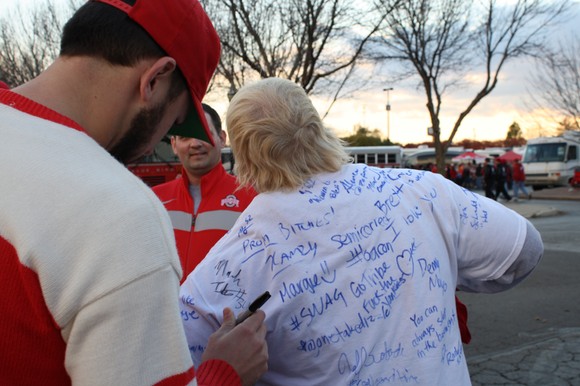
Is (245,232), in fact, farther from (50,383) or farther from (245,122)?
(50,383)

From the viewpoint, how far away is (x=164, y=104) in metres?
1.23

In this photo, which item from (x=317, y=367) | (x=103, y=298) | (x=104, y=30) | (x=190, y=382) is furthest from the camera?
(x=317, y=367)

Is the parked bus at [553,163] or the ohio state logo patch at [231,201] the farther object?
the parked bus at [553,163]

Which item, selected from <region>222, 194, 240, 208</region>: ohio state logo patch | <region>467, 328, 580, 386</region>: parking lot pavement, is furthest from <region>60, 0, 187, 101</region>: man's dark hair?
<region>467, 328, 580, 386</region>: parking lot pavement

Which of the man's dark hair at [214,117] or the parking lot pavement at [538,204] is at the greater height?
the man's dark hair at [214,117]

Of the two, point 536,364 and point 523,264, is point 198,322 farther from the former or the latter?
point 536,364

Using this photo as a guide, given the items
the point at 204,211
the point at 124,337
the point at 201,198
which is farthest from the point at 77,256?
the point at 201,198

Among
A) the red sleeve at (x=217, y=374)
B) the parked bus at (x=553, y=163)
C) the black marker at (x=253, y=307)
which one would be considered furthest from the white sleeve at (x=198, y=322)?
the parked bus at (x=553, y=163)

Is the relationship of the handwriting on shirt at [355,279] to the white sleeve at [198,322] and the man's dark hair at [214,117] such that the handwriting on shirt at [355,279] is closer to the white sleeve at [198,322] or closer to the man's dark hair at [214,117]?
the white sleeve at [198,322]

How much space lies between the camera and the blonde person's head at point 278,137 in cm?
184

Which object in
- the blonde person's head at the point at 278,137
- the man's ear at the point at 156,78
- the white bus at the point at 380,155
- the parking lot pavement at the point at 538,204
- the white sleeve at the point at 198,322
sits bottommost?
the parking lot pavement at the point at 538,204

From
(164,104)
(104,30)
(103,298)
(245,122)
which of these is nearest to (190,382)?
(103,298)

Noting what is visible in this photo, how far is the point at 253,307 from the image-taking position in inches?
62.4

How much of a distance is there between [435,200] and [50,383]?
1307mm
